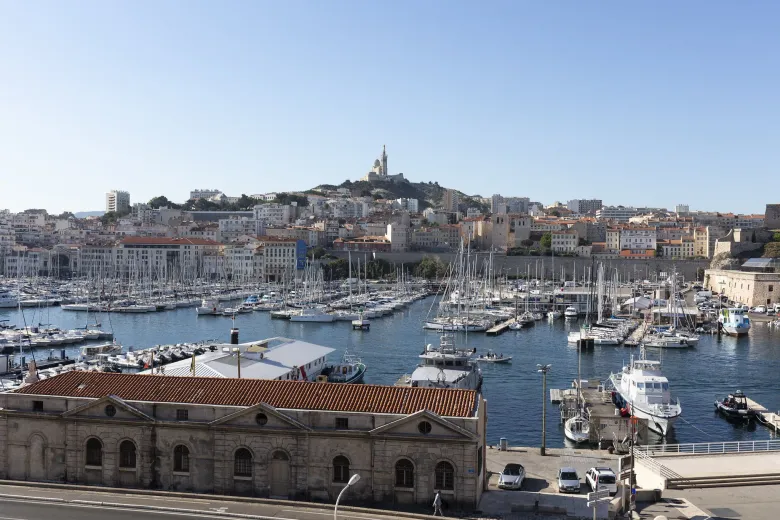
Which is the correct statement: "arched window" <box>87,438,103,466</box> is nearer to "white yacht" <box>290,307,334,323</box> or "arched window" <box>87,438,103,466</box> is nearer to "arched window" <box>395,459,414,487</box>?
"arched window" <box>395,459,414,487</box>

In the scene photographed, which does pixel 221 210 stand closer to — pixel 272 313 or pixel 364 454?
pixel 272 313

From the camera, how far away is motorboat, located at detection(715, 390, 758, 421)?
24594mm

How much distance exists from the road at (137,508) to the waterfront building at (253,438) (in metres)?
0.82

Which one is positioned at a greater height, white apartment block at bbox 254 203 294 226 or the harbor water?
white apartment block at bbox 254 203 294 226

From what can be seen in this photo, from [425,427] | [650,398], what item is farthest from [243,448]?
[650,398]

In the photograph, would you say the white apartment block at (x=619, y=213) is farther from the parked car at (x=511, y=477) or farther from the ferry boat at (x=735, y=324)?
the parked car at (x=511, y=477)

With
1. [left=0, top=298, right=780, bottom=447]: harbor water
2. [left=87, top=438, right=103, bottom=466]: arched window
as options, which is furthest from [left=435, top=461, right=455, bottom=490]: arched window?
[left=0, top=298, right=780, bottom=447]: harbor water

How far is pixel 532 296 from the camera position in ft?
204

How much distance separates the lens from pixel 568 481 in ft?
48.0

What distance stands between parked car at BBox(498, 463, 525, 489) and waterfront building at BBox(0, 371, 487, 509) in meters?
0.50

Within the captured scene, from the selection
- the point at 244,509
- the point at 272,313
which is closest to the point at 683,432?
the point at 244,509

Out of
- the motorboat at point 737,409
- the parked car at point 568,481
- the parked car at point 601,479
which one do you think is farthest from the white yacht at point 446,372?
the parked car at point 601,479

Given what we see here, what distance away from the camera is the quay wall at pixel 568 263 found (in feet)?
285

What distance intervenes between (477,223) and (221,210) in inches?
1929
